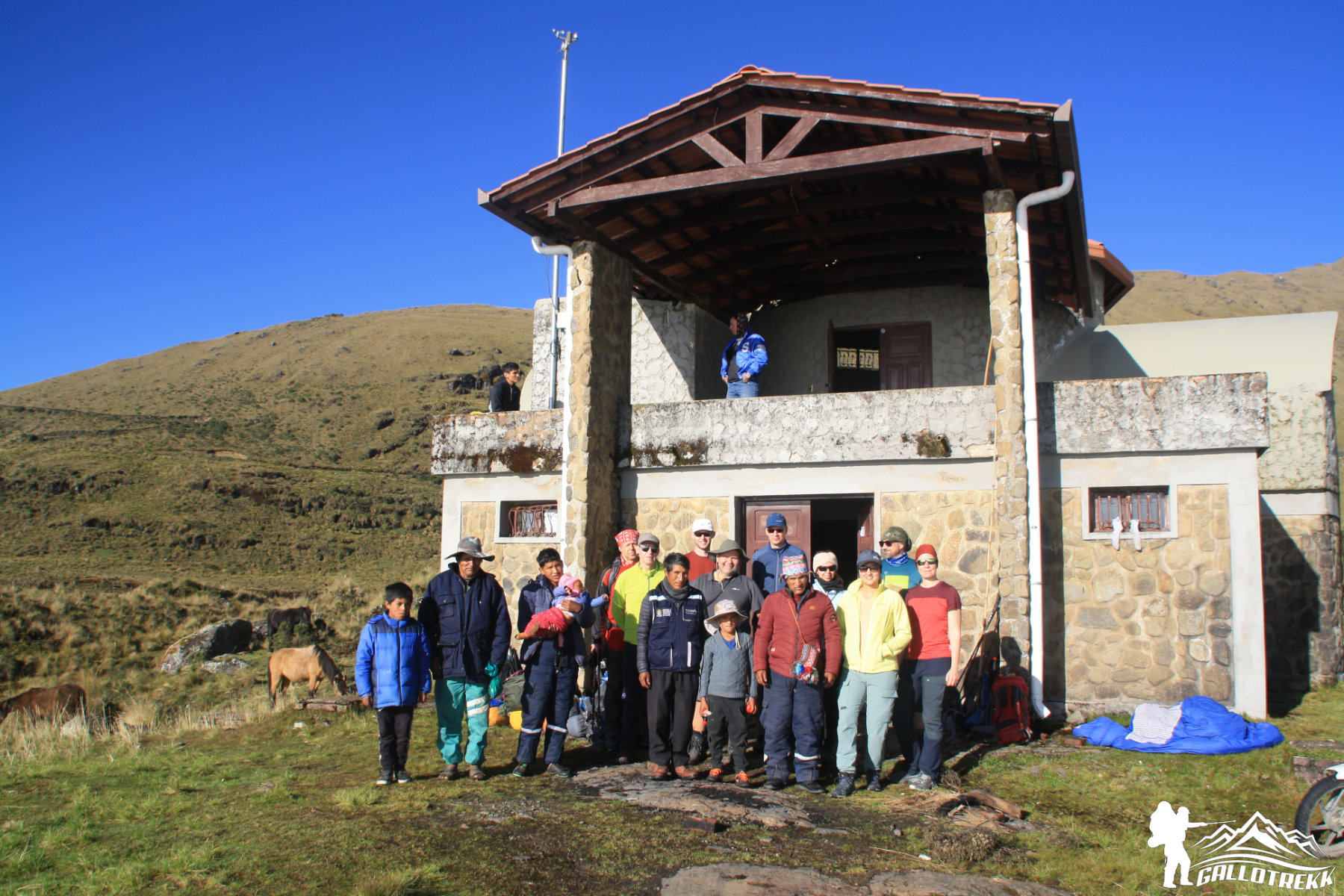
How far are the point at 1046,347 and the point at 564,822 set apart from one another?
10.5 meters

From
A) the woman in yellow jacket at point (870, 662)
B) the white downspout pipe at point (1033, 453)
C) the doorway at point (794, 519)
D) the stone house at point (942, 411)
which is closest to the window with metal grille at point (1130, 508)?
the stone house at point (942, 411)

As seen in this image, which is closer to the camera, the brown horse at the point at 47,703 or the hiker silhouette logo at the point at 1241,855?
the hiker silhouette logo at the point at 1241,855

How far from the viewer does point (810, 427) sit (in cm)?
950

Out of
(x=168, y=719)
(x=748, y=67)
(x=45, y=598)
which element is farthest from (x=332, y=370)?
(x=748, y=67)

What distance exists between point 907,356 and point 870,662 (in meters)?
7.54

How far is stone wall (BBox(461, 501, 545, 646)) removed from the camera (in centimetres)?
1059

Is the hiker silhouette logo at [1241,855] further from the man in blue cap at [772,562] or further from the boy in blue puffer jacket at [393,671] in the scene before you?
the boy in blue puffer jacket at [393,671]

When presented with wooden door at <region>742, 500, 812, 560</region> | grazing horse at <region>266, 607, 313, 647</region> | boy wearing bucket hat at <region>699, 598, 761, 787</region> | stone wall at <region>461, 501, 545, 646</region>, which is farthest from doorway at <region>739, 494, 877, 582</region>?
grazing horse at <region>266, 607, 313, 647</region>

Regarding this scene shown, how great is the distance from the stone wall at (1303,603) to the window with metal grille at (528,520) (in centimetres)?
845

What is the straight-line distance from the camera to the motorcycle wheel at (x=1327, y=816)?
463cm

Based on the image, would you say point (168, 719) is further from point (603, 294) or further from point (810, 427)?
point (810, 427)

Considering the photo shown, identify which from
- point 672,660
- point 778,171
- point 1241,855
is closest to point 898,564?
point 672,660

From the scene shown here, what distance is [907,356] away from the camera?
13016 mm

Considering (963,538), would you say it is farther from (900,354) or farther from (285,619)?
(285,619)
